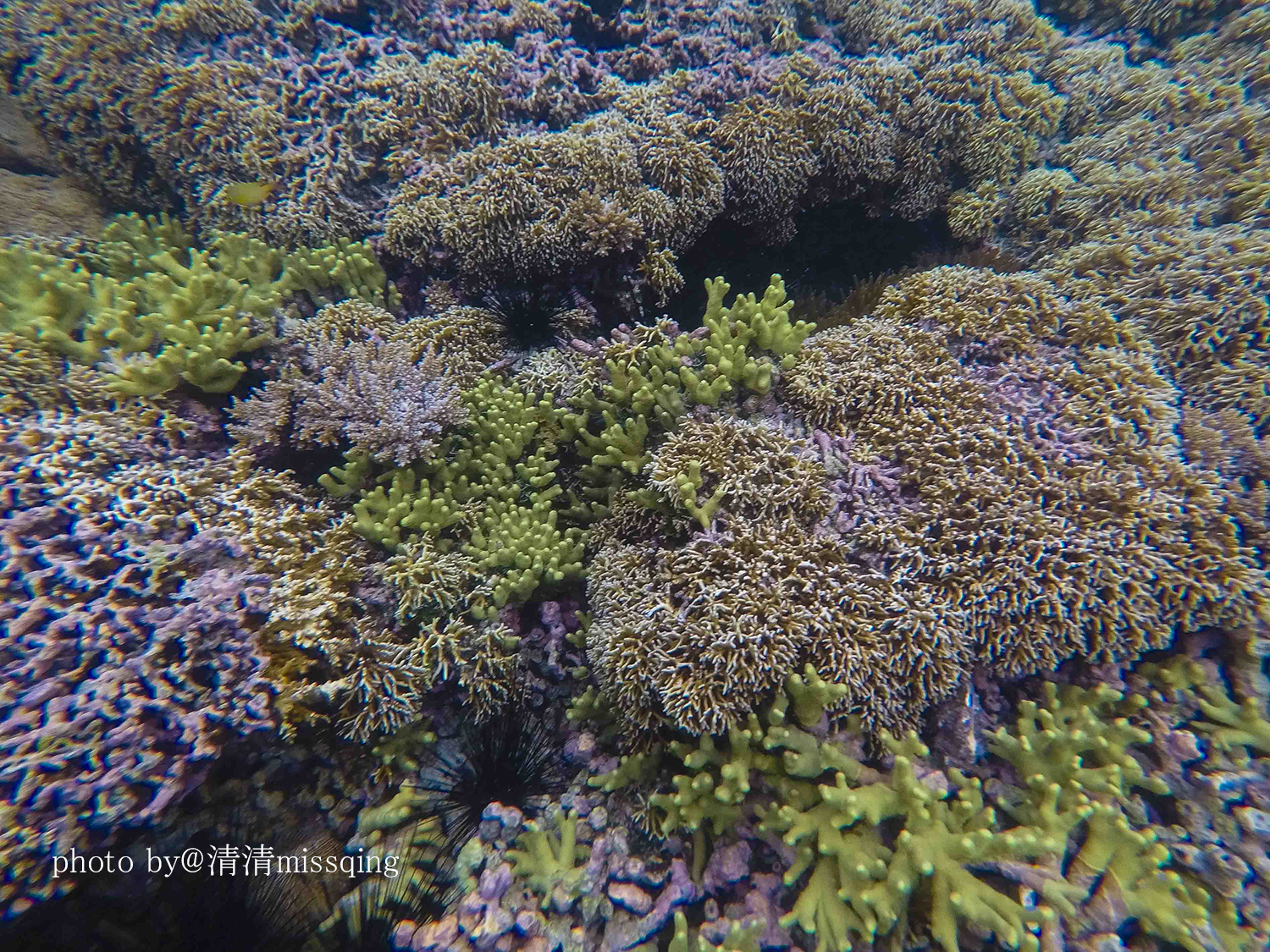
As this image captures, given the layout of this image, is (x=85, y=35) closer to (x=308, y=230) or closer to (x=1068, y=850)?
(x=308, y=230)

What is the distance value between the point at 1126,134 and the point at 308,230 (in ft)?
24.6

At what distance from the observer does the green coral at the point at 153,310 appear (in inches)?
130

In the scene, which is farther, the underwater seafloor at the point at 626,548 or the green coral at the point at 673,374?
the green coral at the point at 673,374

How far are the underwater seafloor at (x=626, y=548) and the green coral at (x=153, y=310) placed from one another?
3 centimetres

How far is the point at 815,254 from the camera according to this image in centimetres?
533

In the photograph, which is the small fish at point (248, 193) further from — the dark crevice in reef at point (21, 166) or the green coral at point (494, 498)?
the dark crevice in reef at point (21, 166)

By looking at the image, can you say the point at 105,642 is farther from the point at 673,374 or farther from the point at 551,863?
the point at 673,374

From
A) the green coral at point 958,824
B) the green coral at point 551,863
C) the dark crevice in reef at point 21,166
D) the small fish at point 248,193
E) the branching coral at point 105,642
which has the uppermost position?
the dark crevice in reef at point 21,166

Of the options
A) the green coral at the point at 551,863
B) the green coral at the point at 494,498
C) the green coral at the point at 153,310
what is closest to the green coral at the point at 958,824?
the green coral at the point at 551,863

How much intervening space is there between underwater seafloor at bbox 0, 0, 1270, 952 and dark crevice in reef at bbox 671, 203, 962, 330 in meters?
0.18

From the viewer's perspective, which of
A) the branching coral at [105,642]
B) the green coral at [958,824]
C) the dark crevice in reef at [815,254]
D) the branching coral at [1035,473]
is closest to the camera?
the green coral at [958,824]

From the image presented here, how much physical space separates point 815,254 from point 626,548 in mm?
3885

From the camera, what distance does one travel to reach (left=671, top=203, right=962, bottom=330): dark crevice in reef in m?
4.92

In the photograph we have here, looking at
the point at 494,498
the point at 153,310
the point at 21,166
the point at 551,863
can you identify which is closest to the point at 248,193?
the point at 153,310
